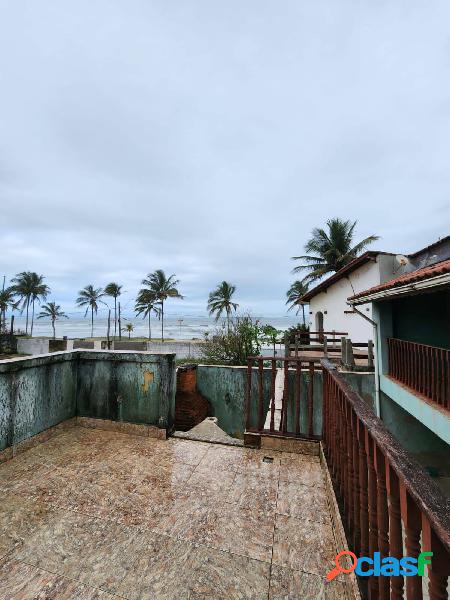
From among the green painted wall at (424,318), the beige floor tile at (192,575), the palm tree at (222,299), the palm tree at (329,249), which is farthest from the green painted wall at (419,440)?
the palm tree at (222,299)

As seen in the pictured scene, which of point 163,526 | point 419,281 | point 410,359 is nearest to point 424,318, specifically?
point 410,359

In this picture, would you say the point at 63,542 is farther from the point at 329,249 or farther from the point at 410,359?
the point at 329,249

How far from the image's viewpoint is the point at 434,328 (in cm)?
760

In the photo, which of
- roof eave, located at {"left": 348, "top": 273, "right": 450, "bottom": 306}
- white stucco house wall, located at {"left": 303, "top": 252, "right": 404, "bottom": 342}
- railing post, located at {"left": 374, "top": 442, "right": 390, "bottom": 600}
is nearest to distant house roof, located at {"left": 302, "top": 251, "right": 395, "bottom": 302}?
white stucco house wall, located at {"left": 303, "top": 252, "right": 404, "bottom": 342}

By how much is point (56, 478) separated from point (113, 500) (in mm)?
818

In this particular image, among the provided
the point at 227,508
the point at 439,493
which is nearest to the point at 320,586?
the point at 227,508

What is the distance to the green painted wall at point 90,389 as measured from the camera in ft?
11.7

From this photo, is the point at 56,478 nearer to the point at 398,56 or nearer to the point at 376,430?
the point at 376,430

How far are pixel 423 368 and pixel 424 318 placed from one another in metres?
2.42

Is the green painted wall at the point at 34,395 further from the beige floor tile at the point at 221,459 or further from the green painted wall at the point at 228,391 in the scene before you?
the green painted wall at the point at 228,391

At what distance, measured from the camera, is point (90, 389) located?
442 cm

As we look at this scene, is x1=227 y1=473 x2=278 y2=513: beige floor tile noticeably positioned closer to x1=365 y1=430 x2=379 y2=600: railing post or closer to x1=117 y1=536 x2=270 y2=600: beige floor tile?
x1=117 y1=536 x2=270 y2=600: beige floor tile

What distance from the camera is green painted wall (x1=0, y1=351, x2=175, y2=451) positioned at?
11.7ft

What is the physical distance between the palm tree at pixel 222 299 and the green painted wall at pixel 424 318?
88.2 ft
